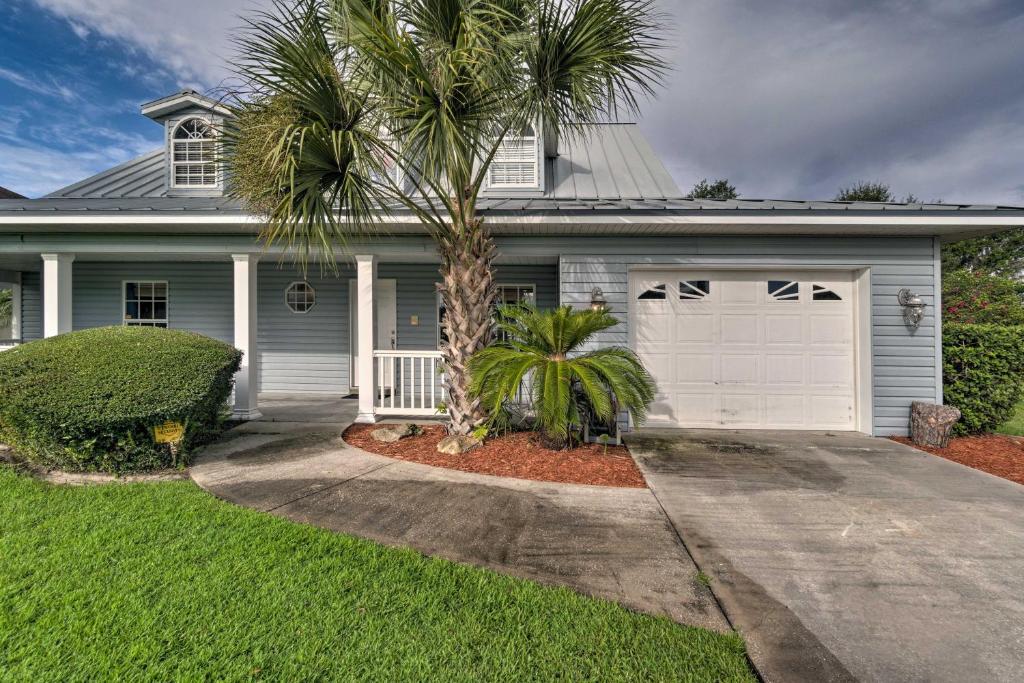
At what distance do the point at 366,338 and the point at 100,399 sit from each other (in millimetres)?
2922

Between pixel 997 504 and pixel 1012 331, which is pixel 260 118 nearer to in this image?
pixel 997 504

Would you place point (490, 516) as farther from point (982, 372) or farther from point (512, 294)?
point (982, 372)

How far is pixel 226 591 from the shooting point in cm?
220

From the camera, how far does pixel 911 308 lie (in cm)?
582

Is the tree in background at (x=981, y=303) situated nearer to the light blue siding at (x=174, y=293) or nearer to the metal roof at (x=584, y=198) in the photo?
the metal roof at (x=584, y=198)

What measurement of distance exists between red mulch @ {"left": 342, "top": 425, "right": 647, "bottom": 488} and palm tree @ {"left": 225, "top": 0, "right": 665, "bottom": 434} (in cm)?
250

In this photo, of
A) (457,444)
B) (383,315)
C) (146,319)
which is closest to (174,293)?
(146,319)

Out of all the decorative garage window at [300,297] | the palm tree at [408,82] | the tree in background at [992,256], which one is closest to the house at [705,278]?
the palm tree at [408,82]

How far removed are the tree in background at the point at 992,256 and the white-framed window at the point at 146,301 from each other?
30.8 metres

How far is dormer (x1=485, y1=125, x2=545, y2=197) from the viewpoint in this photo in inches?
312

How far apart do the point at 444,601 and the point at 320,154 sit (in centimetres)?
405

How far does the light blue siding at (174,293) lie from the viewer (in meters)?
8.57

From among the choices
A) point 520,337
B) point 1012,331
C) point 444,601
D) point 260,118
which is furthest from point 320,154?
point 1012,331

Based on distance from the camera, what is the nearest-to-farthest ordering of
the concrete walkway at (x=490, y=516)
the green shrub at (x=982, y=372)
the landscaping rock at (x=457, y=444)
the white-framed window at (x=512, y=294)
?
the concrete walkway at (x=490, y=516), the landscaping rock at (x=457, y=444), the green shrub at (x=982, y=372), the white-framed window at (x=512, y=294)
